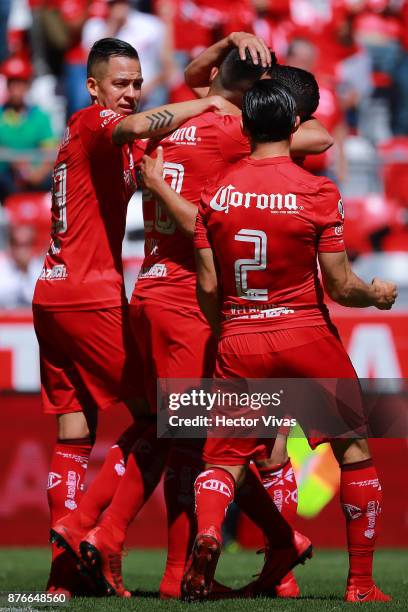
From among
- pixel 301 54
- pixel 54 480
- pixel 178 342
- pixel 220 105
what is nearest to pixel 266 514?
pixel 178 342

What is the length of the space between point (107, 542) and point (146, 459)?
0.49m

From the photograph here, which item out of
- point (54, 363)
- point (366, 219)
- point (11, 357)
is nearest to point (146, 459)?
point (54, 363)

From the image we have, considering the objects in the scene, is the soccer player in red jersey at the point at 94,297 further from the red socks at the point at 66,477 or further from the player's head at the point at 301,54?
the player's head at the point at 301,54

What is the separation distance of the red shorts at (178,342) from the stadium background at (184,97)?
145 inches

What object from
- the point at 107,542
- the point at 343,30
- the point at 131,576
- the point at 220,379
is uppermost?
the point at 343,30

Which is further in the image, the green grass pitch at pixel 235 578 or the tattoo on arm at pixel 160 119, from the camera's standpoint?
the tattoo on arm at pixel 160 119

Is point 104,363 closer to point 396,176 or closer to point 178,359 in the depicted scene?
point 178,359

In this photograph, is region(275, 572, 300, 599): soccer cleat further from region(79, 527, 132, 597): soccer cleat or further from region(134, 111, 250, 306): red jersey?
region(134, 111, 250, 306): red jersey

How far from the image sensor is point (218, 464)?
4.81 meters

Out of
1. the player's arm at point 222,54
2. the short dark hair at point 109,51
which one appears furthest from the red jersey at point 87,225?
the player's arm at point 222,54

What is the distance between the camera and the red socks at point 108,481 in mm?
5391

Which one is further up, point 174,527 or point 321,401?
point 321,401

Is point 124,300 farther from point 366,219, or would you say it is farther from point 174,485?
point 366,219

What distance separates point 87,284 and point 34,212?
14.6 feet
